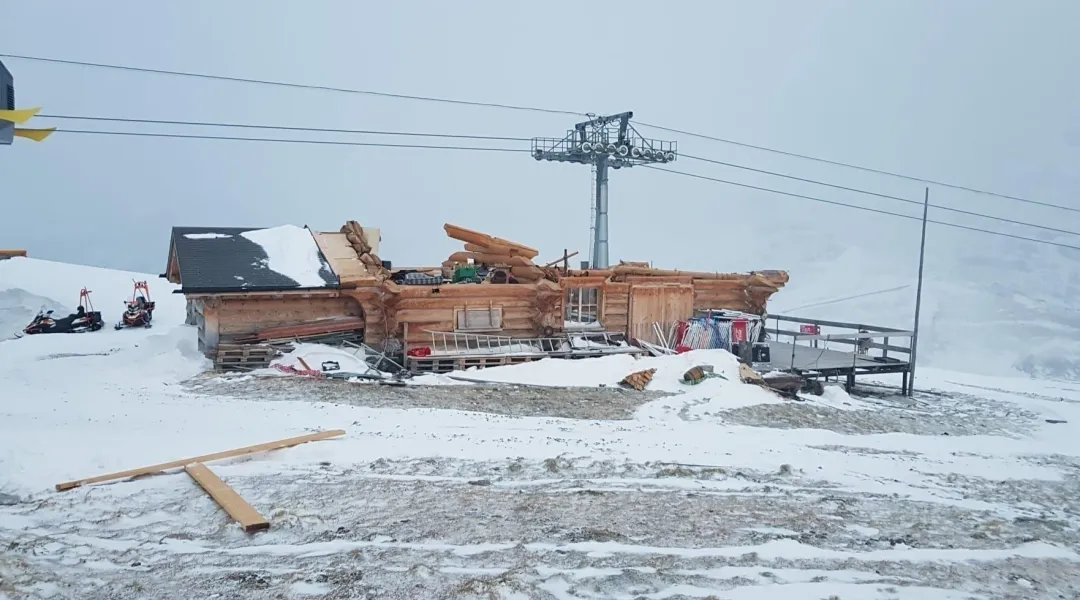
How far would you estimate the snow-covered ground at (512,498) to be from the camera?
5703 millimetres

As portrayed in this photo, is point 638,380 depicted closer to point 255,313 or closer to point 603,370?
point 603,370

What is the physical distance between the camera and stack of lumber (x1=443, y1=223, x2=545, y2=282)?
22.2 metres

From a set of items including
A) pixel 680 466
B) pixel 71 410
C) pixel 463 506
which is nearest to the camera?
pixel 463 506

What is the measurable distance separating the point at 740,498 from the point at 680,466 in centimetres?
132

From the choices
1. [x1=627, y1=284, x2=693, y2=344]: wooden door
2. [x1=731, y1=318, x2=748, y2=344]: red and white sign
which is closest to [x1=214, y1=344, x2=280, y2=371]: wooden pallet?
[x1=627, y1=284, x2=693, y2=344]: wooden door

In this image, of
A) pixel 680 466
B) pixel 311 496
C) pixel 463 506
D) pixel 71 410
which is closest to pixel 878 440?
pixel 680 466

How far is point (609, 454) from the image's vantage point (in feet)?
33.3

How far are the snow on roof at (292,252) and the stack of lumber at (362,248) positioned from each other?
1.31 metres

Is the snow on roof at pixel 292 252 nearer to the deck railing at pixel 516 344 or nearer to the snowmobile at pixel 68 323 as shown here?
the deck railing at pixel 516 344

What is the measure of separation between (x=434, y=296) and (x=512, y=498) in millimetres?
12777

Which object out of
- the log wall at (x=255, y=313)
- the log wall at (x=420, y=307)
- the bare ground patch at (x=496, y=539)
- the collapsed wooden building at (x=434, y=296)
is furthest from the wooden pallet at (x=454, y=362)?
the bare ground patch at (x=496, y=539)

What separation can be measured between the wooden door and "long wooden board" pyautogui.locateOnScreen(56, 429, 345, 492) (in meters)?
14.1

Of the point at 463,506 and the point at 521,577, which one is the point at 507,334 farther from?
the point at 521,577

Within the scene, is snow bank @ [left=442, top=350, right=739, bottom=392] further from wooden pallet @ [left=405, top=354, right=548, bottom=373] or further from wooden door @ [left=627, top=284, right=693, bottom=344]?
wooden door @ [left=627, top=284, right=693, bottom=344]
